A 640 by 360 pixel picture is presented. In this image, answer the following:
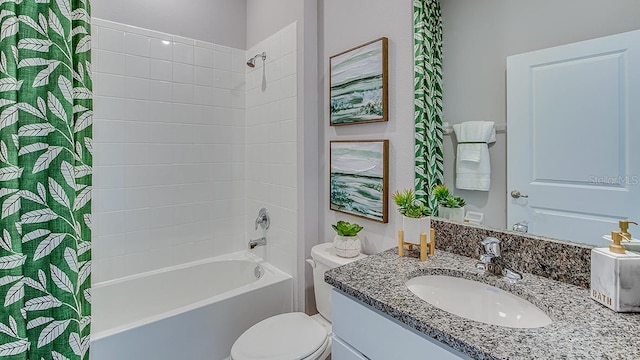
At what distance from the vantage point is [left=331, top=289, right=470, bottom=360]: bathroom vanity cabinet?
0.74 meters

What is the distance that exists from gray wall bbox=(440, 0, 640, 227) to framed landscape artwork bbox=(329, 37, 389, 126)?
30 cm

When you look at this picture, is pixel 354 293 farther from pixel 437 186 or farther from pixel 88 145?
pixel 88 145

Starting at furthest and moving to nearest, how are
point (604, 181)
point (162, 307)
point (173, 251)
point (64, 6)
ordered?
point (173, 251) < point (162, 307) < point (64, 6) < point (604, 181)

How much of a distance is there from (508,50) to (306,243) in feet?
4.57

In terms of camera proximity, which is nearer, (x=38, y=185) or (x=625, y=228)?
(x=625, y=228)

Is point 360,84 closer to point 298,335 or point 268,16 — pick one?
point 268,16

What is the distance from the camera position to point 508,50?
109 cm

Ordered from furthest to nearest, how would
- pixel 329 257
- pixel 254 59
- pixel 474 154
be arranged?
pixel 254 59 < pixel 329 257 < pixel 474 154

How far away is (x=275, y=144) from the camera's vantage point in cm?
212

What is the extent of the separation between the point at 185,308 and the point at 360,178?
1.15m

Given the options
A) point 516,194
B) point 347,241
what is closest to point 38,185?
point 347,241

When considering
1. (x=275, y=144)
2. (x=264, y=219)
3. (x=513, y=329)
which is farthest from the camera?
(x=264, y=219)

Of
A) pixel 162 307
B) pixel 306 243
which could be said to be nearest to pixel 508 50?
pixel 306 243

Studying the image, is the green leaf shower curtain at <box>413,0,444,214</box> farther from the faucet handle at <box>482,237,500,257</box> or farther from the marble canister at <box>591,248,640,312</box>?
the marble canister at <box>591,248,640,312</box>
